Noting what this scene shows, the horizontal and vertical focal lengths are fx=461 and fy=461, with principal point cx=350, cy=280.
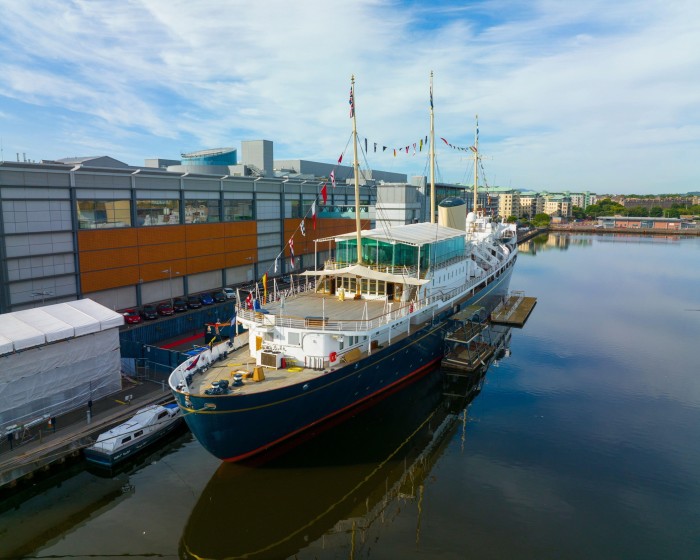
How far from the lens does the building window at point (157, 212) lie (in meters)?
39.8

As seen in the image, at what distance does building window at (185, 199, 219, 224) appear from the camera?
147ft

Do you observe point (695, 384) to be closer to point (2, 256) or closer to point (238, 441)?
point (238, 441)

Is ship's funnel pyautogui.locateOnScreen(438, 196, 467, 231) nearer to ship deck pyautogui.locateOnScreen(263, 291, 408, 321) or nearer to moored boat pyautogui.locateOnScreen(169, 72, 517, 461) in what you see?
moored boat pyautogui.locateOnScreen(169, 72, 517, 461)

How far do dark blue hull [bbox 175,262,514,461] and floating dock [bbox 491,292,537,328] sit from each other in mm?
18934

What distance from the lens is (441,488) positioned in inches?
802

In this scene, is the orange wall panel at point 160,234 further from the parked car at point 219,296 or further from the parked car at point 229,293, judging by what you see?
the parked car at point 229,293

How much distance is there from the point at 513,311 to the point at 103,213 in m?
39.2

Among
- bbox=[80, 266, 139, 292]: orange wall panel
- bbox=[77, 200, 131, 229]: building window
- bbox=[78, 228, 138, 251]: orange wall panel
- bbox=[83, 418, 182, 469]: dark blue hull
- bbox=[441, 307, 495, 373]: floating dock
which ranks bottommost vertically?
bbox=[83, 418, 182, 469]: dark blue hull

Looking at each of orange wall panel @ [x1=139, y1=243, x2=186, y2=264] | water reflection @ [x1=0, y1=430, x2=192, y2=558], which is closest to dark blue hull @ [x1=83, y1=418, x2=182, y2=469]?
water reflection @ [x1=0, y1=430, x2=192, y2=558]

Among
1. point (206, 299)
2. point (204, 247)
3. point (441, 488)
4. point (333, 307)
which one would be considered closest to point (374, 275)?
point (333, 307)

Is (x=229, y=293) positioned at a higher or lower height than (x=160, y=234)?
lower

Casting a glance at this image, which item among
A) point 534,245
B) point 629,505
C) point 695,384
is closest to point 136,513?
point 629,505

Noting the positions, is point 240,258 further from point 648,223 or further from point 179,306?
point 648,223

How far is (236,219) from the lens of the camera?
50094 millimetres
